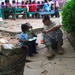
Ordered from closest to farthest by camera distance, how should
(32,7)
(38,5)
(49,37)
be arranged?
(49,37)
(32,7)
(38,5)

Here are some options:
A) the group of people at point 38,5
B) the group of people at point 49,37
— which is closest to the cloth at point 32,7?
the group of people at point 38,5

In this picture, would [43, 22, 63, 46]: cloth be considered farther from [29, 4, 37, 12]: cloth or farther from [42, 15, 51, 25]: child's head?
[29, 4, 37, 12]: cloth

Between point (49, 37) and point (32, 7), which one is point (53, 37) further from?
point (32, 7)

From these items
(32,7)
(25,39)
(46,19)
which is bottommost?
(32,7)

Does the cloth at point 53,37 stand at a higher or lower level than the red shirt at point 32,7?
higher

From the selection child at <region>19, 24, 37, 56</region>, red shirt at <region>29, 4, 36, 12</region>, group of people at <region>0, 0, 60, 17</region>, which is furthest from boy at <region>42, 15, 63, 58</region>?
red shirt at <region>29, 4, 36, 12</region>

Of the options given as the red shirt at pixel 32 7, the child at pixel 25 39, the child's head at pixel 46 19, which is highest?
the child's head at pixel 46 19

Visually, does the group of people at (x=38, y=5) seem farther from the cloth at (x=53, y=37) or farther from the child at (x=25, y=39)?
the cloth at (x=53, y=37)

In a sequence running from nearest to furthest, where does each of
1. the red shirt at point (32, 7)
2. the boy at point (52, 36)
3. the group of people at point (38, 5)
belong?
the boy at point (52, 36) → the group of people at point (38, 5) → the red shirt at point (32, 7)

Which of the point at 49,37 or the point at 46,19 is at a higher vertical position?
the point at 46,19

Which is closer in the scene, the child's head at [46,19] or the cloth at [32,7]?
the child's head at [46,19]

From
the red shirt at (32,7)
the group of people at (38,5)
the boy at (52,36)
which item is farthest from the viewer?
the red shirt at (32,7)

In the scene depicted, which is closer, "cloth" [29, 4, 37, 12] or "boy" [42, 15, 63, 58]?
"boy" [42, 15, 63, 58]

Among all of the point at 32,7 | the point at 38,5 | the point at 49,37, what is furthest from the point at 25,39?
the point at 38,5
